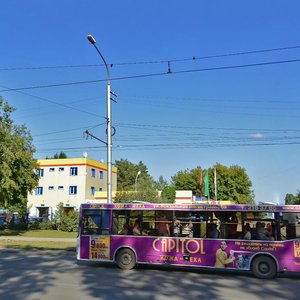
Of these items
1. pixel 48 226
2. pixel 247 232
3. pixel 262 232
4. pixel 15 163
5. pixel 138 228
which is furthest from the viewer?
pixel 48 226

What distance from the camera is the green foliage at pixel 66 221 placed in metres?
46.1

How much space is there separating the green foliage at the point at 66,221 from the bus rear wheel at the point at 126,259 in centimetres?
3099

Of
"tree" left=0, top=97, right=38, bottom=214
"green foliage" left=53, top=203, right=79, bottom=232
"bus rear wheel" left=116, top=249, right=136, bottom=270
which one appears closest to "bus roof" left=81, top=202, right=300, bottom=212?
"bus rear wheel" left=116, top=249, right=136, bottom=270

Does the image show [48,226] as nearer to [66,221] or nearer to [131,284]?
[66,221]

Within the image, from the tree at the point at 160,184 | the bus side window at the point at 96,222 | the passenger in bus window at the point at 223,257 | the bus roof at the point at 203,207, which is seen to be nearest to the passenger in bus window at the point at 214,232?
the passenger in bus window at the point at 223,257

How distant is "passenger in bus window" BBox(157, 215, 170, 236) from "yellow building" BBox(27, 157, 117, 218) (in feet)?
174

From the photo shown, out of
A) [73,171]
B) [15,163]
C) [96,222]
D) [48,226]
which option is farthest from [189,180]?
[96,222]

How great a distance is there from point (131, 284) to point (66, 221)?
3604 cm

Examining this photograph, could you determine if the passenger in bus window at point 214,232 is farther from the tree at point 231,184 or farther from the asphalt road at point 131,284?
the tree at point 231,184

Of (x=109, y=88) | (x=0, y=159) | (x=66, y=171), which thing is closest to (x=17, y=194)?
(x=0, y=159)

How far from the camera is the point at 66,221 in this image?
46.6 metres

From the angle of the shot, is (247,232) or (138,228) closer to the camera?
(247,232)

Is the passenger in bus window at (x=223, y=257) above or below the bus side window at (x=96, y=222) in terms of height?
below

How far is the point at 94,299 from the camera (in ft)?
30.6
